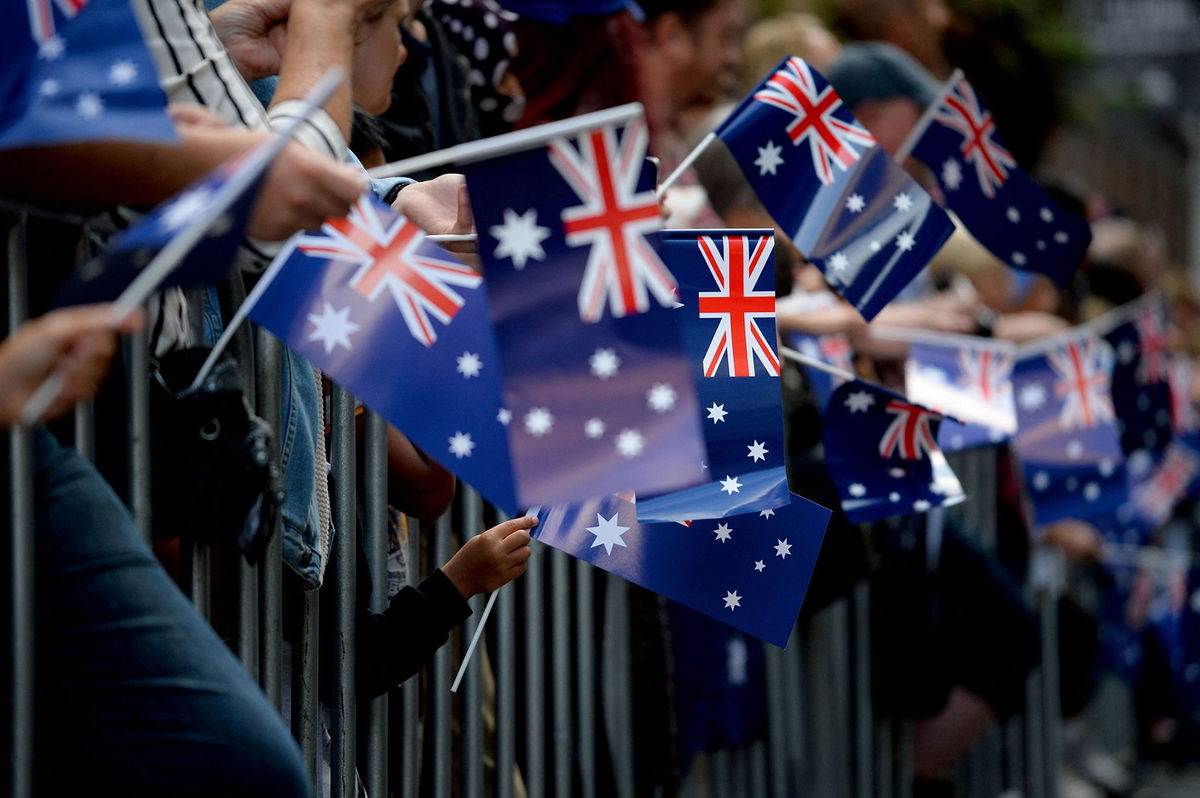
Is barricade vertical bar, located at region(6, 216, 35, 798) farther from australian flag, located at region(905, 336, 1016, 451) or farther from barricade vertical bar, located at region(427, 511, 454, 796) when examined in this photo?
australian flag, located at region(905, 336, 1016, 451)

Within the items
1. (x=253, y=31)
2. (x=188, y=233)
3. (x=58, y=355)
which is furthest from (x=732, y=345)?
(x=58, y=355)

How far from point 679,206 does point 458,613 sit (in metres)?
1.97

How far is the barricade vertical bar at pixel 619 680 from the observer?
4.44m

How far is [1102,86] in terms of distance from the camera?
17984mm

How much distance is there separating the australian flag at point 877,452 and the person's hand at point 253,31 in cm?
177

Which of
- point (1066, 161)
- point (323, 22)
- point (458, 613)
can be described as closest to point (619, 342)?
point (323, 22)

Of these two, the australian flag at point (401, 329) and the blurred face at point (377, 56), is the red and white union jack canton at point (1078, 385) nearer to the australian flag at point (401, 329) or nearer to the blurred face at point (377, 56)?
the blurred face at point (377, 56)

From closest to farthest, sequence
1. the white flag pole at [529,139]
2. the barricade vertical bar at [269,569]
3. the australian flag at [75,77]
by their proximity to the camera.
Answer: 1. the australian flag at [75,77]
2. the white flag pole at [529,139]
3. the barricade vertical bar at [269,569]

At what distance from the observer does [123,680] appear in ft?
7.57

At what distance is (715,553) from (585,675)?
0.83m

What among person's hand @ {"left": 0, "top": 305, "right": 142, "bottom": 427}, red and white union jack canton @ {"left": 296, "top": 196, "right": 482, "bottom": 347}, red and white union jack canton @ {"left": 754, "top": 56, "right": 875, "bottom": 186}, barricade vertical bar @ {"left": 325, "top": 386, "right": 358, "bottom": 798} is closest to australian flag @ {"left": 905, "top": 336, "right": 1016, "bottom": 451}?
red and white union jack canton @ {"left": 754, "top": 56, "right": 875, "bottom": 186}

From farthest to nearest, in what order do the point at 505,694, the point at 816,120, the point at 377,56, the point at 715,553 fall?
the point at 816,120, the point at 505,694, the point at 715,553, the point at 377,56

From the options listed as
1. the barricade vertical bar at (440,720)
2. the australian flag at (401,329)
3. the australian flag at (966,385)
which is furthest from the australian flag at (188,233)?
the australian flag at (966,385)

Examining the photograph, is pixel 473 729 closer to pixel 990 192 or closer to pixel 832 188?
pixel 832 188
